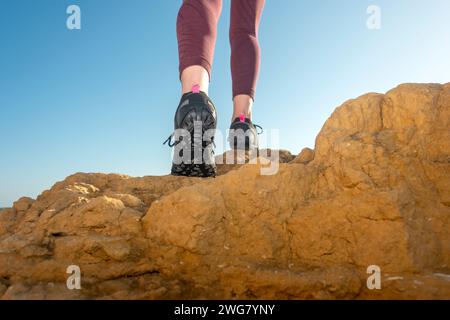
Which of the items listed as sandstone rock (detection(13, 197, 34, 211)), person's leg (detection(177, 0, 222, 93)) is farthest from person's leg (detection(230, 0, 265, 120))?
sandstone rock (detection(13, 197, 34, 211))

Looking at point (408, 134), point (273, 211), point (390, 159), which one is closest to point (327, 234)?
point (273, 211)

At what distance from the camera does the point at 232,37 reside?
3326 millimetres

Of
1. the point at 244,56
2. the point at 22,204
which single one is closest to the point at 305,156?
the point at 244,56

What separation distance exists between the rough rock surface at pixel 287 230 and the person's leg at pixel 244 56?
1489 millimetres

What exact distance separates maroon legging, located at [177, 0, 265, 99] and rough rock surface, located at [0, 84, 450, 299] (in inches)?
47.9

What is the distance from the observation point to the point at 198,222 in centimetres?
160

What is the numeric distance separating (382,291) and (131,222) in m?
1.29

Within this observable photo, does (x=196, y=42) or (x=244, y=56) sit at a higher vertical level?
(x=244, y=56)

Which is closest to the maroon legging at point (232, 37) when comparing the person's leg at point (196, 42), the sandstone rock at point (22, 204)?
the person's leg at point (196, 42)

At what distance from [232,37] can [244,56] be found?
263 mm

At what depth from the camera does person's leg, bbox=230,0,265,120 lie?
10.6 ft

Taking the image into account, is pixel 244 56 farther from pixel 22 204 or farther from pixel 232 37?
pixel 22 204

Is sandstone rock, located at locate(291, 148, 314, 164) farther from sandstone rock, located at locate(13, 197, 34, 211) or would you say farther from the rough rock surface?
sandstone rock, located at locate(13, 197, 34, 211)

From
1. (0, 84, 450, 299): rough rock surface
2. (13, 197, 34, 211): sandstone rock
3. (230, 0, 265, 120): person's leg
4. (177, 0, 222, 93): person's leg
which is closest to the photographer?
(0, 84, 450, 299): rough rock surface
